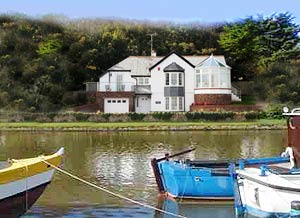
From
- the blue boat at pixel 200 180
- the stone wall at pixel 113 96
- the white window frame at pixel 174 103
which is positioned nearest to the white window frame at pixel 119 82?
the stone wall at pixel 113 96

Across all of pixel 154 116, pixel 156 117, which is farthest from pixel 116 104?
pixel 156 117

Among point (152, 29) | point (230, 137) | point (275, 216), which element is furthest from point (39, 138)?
point (152, 29)

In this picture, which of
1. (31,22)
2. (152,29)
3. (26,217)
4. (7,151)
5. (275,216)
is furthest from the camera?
(152,29)

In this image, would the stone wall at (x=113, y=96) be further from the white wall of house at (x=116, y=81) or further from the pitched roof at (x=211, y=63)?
the pitched roof at (x=211, y=63)

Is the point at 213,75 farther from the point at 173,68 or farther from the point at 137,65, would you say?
the point at 137,65

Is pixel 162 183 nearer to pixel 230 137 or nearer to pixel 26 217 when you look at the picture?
pixel 26 217

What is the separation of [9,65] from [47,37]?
9.28 meters

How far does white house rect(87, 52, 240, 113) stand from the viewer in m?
66.2

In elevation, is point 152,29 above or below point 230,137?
above

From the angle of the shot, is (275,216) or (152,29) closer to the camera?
(275,216)

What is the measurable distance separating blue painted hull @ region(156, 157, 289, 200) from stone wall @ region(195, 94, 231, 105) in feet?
154

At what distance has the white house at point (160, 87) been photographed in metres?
66.2

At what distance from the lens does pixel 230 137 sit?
4397 cm

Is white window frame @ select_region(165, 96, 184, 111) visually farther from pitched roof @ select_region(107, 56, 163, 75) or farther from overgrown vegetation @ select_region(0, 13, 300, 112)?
overgrown vegetation @ select_region(0, 13, 300, 112)
